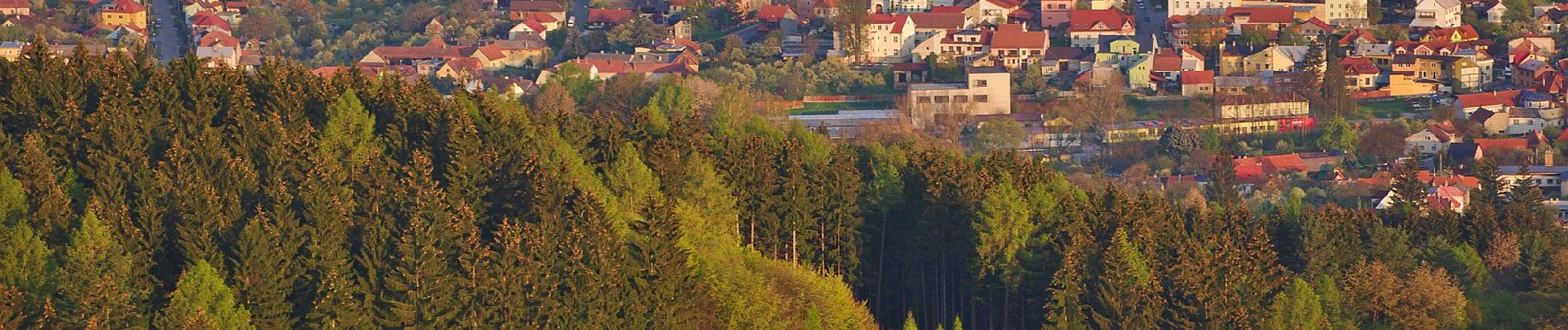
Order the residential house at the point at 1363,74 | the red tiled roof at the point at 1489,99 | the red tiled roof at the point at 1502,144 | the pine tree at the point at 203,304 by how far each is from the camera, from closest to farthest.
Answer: the pine tree at the point at 203,304, the red tiled roof at the point at 1502,144, the red tiled roof at the point at 1489,99, the residential house at the point at 1363,74

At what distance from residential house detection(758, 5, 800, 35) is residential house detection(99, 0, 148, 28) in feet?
55.7

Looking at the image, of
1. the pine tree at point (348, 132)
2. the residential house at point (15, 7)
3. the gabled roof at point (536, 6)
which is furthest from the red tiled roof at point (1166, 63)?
the pine tree at point (348, 132)

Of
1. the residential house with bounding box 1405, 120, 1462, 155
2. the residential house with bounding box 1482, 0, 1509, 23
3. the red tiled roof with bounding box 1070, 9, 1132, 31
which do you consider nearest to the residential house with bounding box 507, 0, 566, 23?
the red tiled roof with bounding box 1070, 9, 1132, 31

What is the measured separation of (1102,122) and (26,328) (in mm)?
37185

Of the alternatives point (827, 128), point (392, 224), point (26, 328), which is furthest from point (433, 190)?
point (827, 128)

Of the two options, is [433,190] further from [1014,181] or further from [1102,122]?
[1102,122]

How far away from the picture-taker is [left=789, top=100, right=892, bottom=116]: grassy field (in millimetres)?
63562

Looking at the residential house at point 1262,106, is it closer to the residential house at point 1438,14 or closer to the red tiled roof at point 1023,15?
the residential house at point 1438,14

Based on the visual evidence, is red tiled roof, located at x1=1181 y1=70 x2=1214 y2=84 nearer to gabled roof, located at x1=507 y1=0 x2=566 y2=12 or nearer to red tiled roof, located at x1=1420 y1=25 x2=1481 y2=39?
red tiled roof, located at x1=1420 y1=25 x2=1481 y2=39

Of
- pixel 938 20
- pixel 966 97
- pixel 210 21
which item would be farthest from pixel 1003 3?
pixel 210 21

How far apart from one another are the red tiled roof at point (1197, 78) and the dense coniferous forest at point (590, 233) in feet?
78.0

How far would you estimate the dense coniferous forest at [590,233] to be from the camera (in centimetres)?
2884

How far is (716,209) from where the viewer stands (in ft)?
113

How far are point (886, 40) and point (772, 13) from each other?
17.9 feet
